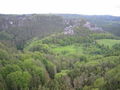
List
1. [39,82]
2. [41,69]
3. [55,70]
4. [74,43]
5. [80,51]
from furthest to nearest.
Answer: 1. [74,43]
2. [80,51]
3. [55,70]
4. [41,69]
5. [39,82]

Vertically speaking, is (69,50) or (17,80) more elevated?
(17,80)

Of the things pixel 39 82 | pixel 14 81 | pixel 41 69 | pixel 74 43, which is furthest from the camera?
pixel 74 43

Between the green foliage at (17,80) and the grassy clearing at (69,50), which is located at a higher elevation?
the green foliage at (17,80)

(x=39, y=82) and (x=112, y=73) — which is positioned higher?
(x=112, y=73)

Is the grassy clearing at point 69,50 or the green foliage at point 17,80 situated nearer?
the green foliage at point 17,80

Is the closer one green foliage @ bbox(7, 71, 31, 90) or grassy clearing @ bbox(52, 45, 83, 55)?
green foliage @ bbox(7, 71, 31, 90)

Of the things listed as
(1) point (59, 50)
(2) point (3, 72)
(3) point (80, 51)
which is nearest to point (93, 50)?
(3) point (80, 51)

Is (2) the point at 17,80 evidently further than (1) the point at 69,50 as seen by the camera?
No

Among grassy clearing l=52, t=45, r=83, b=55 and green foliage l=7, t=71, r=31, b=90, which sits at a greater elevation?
green foliage l=7, t=71, r=31, b=90

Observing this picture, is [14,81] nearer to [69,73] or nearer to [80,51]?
[69,73]

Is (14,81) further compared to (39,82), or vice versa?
(39,82)
